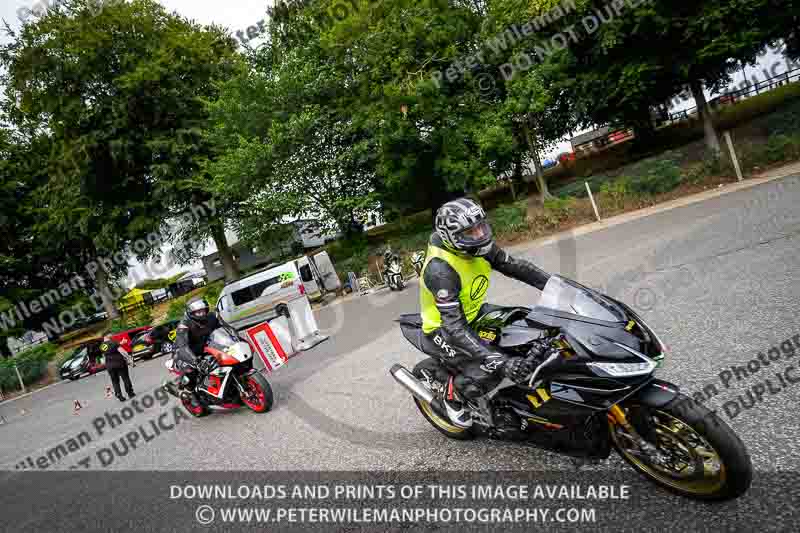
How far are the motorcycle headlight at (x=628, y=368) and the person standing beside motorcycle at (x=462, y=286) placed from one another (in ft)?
1.83

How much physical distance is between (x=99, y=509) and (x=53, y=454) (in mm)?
4134

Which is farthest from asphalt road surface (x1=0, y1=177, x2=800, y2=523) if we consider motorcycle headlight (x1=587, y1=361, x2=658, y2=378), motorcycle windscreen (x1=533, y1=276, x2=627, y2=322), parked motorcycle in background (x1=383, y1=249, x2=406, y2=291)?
parked motorcycle in background (x1=383, y1=249, x2=406, y2=291)

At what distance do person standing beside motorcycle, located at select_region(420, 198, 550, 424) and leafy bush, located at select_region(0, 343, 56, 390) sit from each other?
25.8 meters

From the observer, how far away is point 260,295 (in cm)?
1683

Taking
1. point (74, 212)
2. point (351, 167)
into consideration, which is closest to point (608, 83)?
point (351, 167)

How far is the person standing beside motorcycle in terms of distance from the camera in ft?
9.94

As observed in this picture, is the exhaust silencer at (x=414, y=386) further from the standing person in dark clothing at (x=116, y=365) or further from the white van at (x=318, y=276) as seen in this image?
the white van at (x=318, y=276)

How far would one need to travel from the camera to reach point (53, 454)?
25.2ft

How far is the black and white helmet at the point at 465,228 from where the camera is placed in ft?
10.1

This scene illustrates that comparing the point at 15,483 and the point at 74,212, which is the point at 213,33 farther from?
the point at 15,483

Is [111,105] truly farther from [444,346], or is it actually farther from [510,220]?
[444,346]

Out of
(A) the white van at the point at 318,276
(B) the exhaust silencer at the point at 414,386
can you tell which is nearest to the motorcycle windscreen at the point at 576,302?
(B) the exhaust silencer at the point at 414,386

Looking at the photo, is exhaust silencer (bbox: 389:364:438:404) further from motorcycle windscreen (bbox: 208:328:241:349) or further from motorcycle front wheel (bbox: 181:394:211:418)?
motorcycle front wheel (bbox: 181:394:211:418)

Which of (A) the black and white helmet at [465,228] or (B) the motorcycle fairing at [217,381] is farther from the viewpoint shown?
(B) the motorcycle fairing at [217,381]
